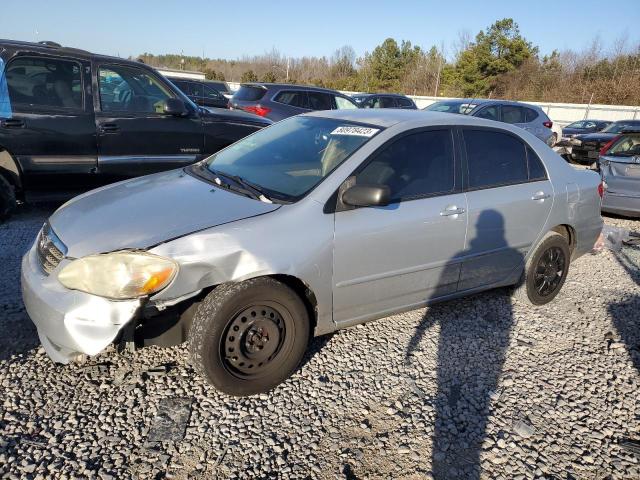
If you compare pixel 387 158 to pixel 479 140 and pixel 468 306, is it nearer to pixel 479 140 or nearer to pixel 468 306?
pixel 479 140

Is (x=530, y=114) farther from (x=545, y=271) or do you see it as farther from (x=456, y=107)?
(x=545, y=271)

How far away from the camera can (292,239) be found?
279 centimetres

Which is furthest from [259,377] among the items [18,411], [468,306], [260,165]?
[468,306]

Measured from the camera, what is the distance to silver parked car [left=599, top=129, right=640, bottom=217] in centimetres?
733

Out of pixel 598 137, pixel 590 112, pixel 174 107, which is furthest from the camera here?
pixel 590 112

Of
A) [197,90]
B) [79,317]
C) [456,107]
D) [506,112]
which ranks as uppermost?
[197,90]

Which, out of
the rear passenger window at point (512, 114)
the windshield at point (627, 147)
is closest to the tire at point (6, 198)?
the windshield at point (627, 147)

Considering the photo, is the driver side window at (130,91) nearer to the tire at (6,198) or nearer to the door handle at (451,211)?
the tire at (6,198)

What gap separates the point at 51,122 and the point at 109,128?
598 millimetres

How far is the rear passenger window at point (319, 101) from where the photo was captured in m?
11.5

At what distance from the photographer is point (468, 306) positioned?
4246 millimetres

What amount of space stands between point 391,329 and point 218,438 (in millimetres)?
Result: 1707

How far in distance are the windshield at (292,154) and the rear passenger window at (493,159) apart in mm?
865

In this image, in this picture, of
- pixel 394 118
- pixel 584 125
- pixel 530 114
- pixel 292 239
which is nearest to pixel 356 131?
pixel 394 118
